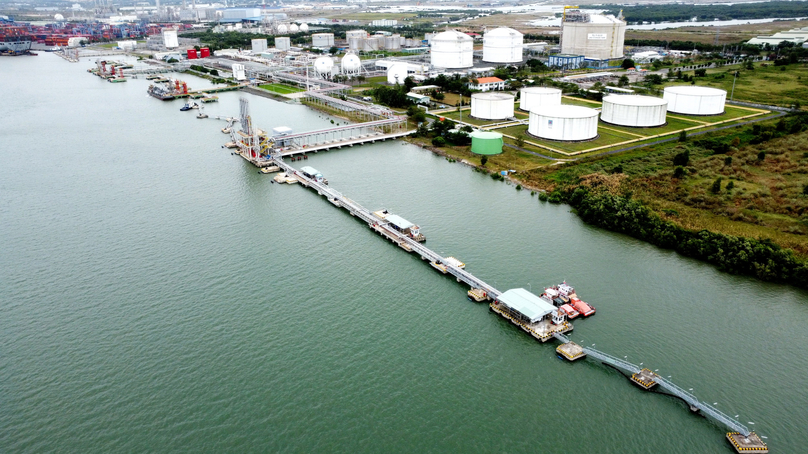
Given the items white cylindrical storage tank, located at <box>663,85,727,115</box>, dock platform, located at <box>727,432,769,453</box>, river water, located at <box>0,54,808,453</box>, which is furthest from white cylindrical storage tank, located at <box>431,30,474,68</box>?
dock platform, located at <box>727,432,769,453</box>

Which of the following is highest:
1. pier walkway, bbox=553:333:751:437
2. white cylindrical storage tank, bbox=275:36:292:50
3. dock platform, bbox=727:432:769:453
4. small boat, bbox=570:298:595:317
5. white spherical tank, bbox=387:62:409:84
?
white cylindrical storage tank, bbox=275:36:292:50

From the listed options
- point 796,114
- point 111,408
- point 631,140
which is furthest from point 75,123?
point 796,114

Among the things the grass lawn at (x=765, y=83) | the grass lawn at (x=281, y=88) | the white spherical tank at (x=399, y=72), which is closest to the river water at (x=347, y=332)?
the grass lawn at (x=281, y=88)

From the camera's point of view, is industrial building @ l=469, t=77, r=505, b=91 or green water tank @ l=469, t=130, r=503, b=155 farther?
industrial building @ l=469, t=77, r=505, b=91

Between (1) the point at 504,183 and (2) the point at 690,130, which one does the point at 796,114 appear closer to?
(2) the point at 690,130

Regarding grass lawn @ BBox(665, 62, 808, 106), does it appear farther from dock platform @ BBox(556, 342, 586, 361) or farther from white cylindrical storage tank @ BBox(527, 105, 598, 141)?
dock platform @ BBox(556, 342, 586, 361)

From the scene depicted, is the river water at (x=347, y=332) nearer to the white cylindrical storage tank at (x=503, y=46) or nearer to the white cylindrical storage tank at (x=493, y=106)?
the white cylindrical storage tank at (x=493, y=106)

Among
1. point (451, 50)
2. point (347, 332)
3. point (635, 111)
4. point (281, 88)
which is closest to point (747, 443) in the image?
point (347, 332)

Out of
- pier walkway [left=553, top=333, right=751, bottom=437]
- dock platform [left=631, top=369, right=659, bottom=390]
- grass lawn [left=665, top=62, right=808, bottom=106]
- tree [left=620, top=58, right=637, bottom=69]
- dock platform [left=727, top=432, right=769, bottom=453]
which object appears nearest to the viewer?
dock platform [left=727, top=432, right=769, bottom=453]
